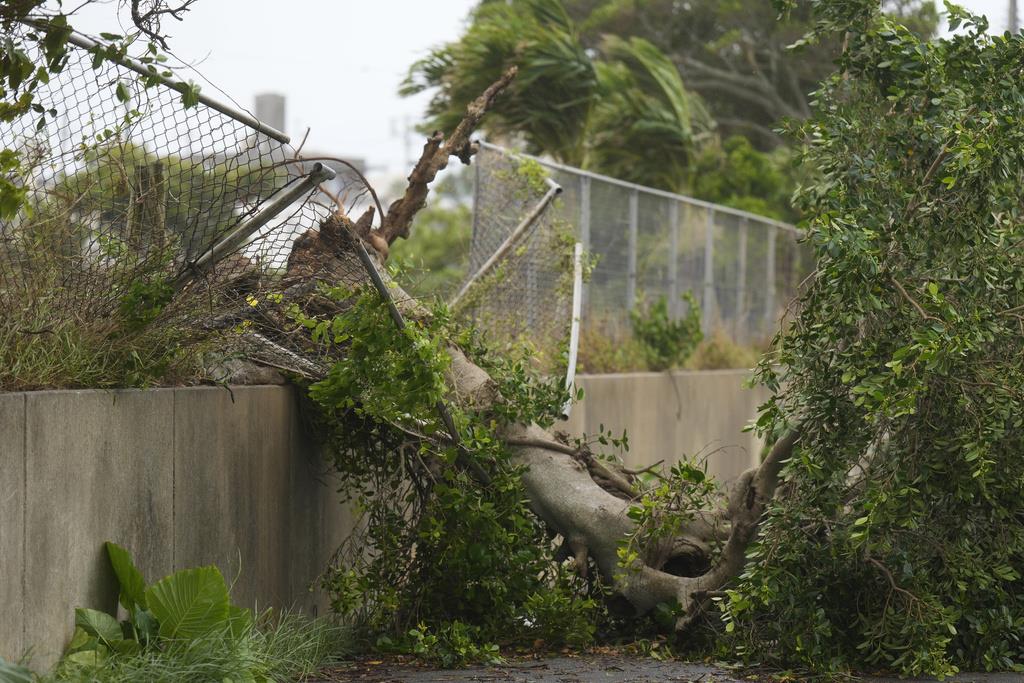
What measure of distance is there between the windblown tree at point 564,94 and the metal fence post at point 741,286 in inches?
65.7

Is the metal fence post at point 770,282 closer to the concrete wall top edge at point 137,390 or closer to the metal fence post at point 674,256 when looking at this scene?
the metal fence post at point 674,256

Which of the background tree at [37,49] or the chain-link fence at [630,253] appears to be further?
the chain-link fence at [630,253]

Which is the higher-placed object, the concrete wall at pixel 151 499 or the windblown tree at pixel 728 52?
the windblown tree at pixel 728 52

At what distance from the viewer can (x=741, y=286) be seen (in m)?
17.1

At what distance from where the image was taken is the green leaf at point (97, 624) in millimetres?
4922

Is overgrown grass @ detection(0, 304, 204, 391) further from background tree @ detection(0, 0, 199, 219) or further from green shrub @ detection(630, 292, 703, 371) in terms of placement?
green shrub @ detection(630, 292, 703, 371)

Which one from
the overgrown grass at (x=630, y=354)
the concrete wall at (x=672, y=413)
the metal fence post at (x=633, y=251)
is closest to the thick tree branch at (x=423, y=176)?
the overgrown grass at (x=630, y=354)

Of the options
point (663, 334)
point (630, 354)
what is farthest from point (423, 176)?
point (663, 334)

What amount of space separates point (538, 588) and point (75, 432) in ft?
8.57

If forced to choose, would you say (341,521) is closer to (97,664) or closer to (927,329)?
(97,664)

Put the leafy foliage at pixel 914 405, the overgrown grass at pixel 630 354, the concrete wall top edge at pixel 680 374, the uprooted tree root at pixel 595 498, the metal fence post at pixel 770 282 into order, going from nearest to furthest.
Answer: the leafy foliage at pixel 914 405 < the uprooted tree root at pixel 595 498 < the concrete wall top edge at pixel 680 374 < the overgrown grass at pixel 630 354 < the metal fence post at pixel 770 282

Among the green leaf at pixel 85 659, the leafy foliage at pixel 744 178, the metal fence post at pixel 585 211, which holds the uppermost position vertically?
the leafy foliage at pixel 744 178

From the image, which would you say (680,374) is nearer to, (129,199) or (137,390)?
(137,390)

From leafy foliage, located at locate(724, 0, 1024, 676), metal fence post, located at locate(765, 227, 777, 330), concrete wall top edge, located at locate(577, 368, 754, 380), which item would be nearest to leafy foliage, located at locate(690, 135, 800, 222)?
metal fence post, located at locate(765, 227, 777, 330)
